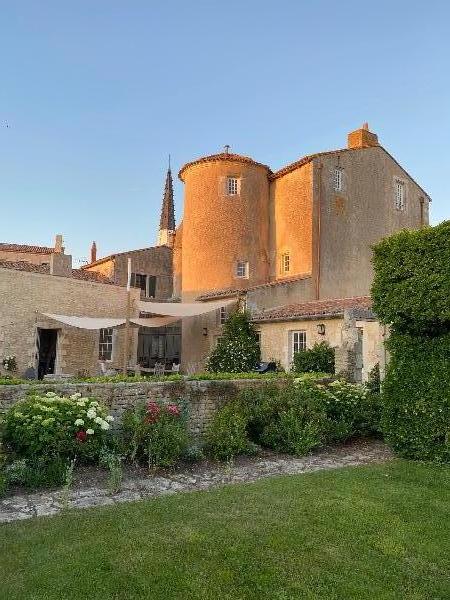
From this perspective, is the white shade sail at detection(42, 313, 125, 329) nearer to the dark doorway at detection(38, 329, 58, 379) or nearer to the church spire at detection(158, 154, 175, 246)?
the dark doorway at detection(38, 329, 58, 379)

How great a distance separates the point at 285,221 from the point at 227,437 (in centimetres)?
1868

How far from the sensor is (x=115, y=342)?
23.2m

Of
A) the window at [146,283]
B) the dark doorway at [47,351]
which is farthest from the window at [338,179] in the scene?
the dark doorway at [47,351]

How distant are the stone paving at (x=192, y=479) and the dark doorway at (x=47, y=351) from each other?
1466cm

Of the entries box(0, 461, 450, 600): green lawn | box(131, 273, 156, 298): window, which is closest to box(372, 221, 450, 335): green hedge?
box(0, 461, 450, 600): green lawn

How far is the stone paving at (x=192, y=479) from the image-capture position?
6789 millimetres

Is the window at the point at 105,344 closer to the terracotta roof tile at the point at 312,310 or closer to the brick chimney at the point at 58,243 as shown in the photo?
the terracotta roof tile at the point at 312,310

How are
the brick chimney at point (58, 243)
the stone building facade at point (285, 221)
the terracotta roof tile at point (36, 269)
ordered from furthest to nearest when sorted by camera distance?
the brick chimney at point (58, 243), the stone building facade at point (285, 221), the terracotta roof tile at point (36, 269)

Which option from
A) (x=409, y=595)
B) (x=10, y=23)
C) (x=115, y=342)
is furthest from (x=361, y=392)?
(x=115, y=342)

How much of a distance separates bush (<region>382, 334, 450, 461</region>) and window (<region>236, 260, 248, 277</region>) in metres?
17.1

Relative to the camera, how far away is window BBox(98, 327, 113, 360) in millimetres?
22875

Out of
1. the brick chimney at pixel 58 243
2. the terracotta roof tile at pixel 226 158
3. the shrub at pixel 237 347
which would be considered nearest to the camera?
the shrub at pixel 237 347

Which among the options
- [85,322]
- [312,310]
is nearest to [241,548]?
[312,310]

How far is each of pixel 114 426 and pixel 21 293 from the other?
41.4 ft
